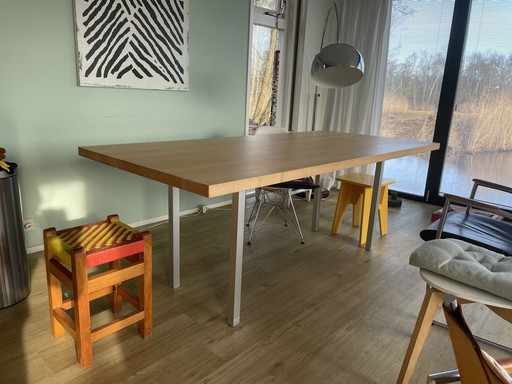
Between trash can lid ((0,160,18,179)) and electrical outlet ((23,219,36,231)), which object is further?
electrical outlet ((23,219,36,231))

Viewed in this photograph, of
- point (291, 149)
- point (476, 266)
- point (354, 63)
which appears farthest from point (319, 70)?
point (476, 266)

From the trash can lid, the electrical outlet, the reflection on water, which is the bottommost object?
the electrical outlet

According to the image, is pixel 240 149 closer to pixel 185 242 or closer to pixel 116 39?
pixel 185 242

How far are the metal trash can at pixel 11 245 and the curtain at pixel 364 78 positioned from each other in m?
3.37

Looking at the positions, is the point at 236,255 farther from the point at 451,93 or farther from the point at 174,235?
the point at 451,93

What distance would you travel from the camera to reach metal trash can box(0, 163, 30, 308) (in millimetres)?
1914

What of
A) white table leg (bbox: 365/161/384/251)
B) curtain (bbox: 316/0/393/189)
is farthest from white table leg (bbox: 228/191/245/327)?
curtain (bbox: 316/0/393/189)

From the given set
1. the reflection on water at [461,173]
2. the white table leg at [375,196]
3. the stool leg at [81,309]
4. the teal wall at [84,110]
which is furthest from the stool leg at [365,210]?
the stool leg at [81,309]

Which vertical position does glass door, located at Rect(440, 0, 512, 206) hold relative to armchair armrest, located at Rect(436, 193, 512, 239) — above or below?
above

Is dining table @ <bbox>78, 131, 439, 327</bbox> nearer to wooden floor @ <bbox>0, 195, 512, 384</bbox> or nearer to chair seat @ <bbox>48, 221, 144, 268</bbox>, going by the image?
wooden floor @ <bbox>0, 195, 512, 384</bbox>

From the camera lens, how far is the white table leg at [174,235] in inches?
83.0

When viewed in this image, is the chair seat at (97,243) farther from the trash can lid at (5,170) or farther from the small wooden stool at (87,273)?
the trash can lid at (5,170)

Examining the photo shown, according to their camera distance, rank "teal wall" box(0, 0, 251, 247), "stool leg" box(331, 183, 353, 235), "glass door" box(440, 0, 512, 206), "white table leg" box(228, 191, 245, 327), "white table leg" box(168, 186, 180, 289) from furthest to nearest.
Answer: "glass door" box(440, 0, 512, 206), "stool leg" box(331, 183, 353, 235), "teal wall" box(0, 0, 251, 247), "white table leg" box(168, 186, 180, 289), "white table leg" box(228, 191, 245, 327)

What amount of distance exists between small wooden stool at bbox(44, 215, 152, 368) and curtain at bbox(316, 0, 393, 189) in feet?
10.7
